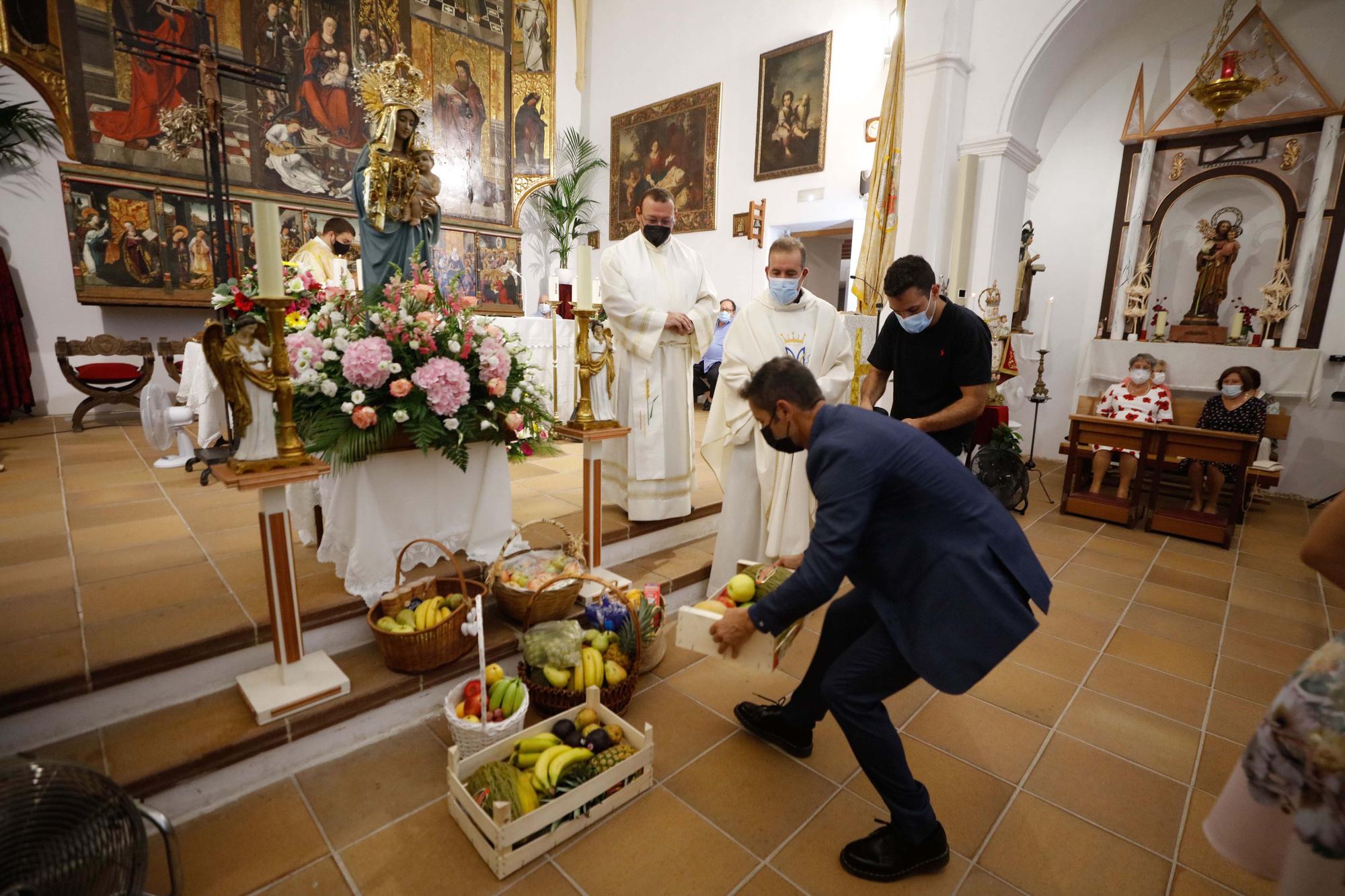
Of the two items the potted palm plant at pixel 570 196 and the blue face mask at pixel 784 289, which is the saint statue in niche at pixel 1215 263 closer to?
the blue face mask at pixel 784 289

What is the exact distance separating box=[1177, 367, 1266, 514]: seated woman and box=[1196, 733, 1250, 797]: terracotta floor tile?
3.51 m

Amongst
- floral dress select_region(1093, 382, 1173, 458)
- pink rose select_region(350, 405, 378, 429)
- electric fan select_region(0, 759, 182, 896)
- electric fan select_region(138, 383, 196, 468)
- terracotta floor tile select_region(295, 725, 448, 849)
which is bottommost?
terracotta floor tile select_region(295, 725, 448, 849)

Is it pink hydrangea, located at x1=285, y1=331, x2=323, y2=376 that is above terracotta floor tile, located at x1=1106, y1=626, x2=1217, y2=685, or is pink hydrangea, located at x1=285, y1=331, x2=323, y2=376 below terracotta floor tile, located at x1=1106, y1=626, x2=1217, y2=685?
above

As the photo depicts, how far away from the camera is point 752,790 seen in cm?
229

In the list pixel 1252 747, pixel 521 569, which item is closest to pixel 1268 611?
pixel 1252 747

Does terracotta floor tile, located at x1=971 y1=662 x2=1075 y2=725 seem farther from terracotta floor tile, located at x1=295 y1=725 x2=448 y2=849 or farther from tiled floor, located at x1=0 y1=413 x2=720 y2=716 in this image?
terracotta floor tile, located at x1=295 y1=725 x2=448 y2=849

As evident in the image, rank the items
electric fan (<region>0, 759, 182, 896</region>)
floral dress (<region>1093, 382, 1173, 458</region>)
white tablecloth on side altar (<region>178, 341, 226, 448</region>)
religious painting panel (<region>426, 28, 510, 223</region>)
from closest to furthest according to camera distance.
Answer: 1. electric fan (<region>0, 759, 182, 896</region>)
2. white tablecloth on side altar (<region>178, 341, 226, 448</region>)
3. floral dress (<region>1093, 382, 1173, 458</region>)
4. religious painting panel (<region>426, 28, 510, 223</region>)

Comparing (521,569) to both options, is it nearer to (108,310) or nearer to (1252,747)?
(1252,747)

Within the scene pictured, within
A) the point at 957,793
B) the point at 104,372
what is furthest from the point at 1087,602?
the point at 104,372

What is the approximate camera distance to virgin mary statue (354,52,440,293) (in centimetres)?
340

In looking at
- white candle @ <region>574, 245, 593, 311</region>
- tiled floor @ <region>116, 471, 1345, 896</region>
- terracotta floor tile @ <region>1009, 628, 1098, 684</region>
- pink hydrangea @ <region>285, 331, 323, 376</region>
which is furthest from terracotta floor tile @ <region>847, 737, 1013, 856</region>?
pink hydrangea @ <region>285, 331, 323, 376</region>

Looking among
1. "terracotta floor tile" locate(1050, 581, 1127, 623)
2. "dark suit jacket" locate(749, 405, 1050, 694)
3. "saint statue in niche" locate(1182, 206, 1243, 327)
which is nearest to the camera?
"dark suit jacket" locate(749, 405, 1050, 694)

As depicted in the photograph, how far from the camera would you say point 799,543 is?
3.41m

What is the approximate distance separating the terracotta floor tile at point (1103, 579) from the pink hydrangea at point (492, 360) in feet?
12.3
